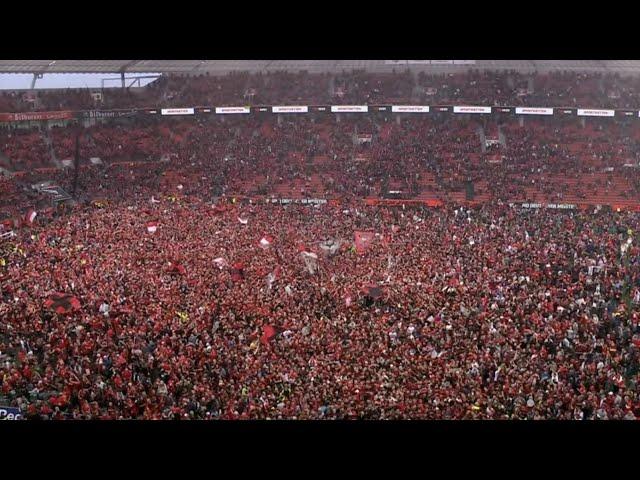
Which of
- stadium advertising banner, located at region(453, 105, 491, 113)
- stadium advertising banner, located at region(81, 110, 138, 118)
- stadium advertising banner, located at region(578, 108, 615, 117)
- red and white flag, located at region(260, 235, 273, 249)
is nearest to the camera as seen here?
red and white flag, located at region(260, 235, 273, 249)

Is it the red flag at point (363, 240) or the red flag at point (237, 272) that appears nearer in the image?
the red flag at point (237, 272)

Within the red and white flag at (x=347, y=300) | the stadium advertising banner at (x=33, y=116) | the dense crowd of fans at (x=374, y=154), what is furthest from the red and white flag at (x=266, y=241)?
the stadium advertising banner at (x=33, y=116)

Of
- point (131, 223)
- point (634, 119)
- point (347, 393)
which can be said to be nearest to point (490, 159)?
point (634, 119)

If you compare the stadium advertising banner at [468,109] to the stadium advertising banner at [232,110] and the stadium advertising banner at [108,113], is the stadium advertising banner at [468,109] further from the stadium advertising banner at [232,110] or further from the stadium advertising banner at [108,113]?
the stadium advertising banner at [108,113]

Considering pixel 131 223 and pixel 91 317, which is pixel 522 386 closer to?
pixel 91 317

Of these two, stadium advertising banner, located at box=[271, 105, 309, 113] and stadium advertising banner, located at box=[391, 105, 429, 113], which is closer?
stadium advertising banner, located at box=[391, 105, 429, 113]

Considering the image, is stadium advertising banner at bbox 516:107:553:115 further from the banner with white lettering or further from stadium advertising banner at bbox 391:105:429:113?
the banner with white lettering

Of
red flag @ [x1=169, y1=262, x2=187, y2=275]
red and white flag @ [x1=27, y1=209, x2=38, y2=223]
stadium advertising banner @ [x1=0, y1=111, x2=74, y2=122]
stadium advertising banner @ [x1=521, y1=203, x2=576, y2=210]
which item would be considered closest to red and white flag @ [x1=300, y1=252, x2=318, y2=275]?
red flag @ [x1=169, y1=262, x2=187, y2=275]
